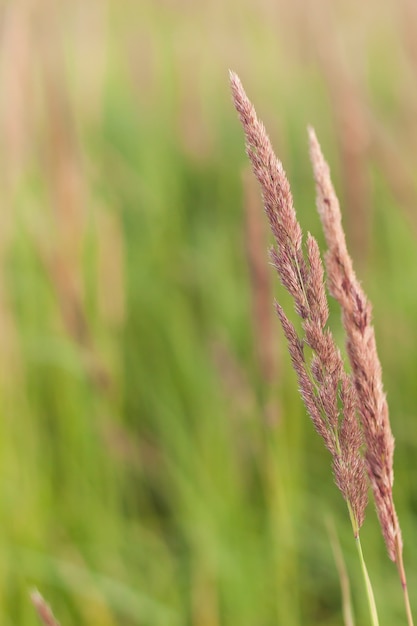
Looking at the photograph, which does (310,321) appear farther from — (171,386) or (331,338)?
(171,386)

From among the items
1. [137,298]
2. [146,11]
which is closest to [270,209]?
[137,298]

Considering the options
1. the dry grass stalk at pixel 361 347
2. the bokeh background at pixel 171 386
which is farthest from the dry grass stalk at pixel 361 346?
the bokeh background at pixel 171 386

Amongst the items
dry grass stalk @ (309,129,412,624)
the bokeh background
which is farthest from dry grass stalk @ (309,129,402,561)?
the bokeh background

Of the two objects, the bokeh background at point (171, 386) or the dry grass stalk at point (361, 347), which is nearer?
the dry grass stalk at point (361, 347)

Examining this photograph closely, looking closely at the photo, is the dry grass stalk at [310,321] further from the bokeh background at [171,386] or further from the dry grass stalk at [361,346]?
the bokeh background at [171,386]

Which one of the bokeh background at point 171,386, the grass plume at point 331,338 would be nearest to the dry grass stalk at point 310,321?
the grass plume at point 331,338

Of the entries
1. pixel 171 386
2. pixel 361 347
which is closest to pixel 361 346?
pixel 361 347
